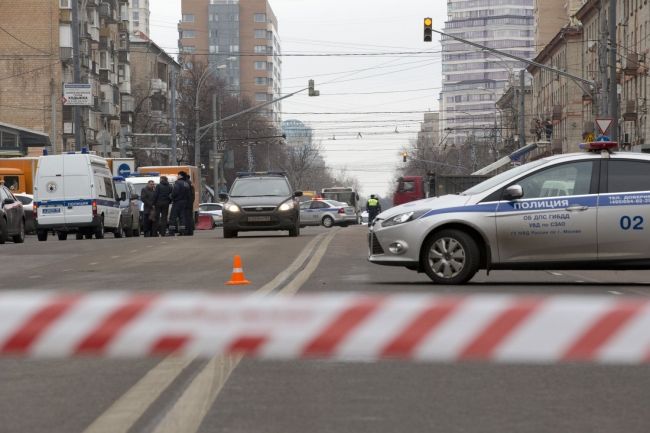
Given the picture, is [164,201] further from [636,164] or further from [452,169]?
[452,169]

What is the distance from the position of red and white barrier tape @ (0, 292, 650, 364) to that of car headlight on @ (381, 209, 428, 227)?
12.4 meters

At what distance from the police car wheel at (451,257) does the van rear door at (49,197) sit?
24205 mm

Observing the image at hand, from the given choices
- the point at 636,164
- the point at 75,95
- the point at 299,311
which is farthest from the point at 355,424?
the point at 75,95

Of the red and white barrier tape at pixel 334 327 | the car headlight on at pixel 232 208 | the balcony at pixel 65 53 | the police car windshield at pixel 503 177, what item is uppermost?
the balcony at pixel 65 53

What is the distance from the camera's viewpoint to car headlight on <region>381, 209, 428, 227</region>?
16672mm

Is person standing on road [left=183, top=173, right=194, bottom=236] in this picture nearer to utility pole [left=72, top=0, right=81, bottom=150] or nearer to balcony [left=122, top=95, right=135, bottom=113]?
utility pole [left=72, top=0, right=81, bottom=150]

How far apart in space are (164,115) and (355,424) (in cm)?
12217

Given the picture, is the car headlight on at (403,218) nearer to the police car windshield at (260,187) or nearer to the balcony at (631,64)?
the police car windshield at (260,187)

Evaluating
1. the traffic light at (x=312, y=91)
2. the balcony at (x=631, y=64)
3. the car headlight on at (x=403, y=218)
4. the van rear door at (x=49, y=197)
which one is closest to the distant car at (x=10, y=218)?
the van rear door at (x=49, y=197)

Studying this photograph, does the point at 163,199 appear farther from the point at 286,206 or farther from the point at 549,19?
the point at 549,19

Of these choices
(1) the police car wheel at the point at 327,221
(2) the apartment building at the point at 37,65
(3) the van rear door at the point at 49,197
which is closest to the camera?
(3) the van rear door at the point at 49,197

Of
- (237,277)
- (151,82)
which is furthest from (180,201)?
(151,82)

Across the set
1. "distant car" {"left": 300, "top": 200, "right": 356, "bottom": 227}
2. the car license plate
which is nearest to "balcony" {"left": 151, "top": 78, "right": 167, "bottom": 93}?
"distant car" {"left": 300, "top": 200, "right": 356, "bottom": 227}

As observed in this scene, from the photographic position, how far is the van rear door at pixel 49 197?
3928 cm
